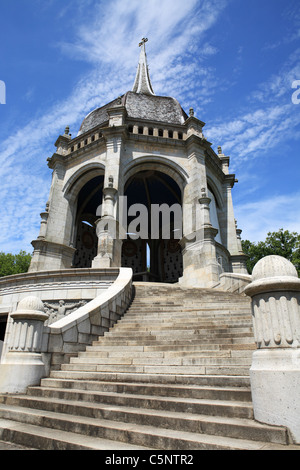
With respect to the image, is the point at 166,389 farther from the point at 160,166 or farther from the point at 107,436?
the point at 160,166

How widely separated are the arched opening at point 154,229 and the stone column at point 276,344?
21.2 metres

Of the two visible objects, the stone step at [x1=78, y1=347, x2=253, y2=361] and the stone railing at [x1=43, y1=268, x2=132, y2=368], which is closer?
the stone step at [x1=78, y1=347, x2=253, y2=361]

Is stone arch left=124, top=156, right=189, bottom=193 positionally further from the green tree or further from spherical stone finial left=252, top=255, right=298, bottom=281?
the green tree

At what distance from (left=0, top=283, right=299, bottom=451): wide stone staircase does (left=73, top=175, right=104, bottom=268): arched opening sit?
51.9ft

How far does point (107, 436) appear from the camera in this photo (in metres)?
2.77

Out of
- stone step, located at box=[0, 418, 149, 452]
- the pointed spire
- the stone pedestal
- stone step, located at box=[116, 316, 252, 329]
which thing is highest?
the pointed spire

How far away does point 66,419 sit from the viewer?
3117mm

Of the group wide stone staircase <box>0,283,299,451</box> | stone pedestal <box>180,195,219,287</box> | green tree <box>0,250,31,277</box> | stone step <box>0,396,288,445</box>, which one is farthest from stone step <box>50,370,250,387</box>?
green tree <box>0,250,31,277</box>

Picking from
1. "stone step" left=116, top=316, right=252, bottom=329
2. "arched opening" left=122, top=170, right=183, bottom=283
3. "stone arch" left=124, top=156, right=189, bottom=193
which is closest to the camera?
"stone step" left=116, top=316, right=252, bottom=329

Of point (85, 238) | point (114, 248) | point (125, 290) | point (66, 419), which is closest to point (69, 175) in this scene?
point (85, 238)

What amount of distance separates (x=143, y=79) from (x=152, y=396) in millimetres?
28748

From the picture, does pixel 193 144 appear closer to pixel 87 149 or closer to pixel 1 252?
pixel 87 149

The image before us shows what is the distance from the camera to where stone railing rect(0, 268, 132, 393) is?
15.1 ft

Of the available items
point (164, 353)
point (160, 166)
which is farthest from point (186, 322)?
point (160, 166)
